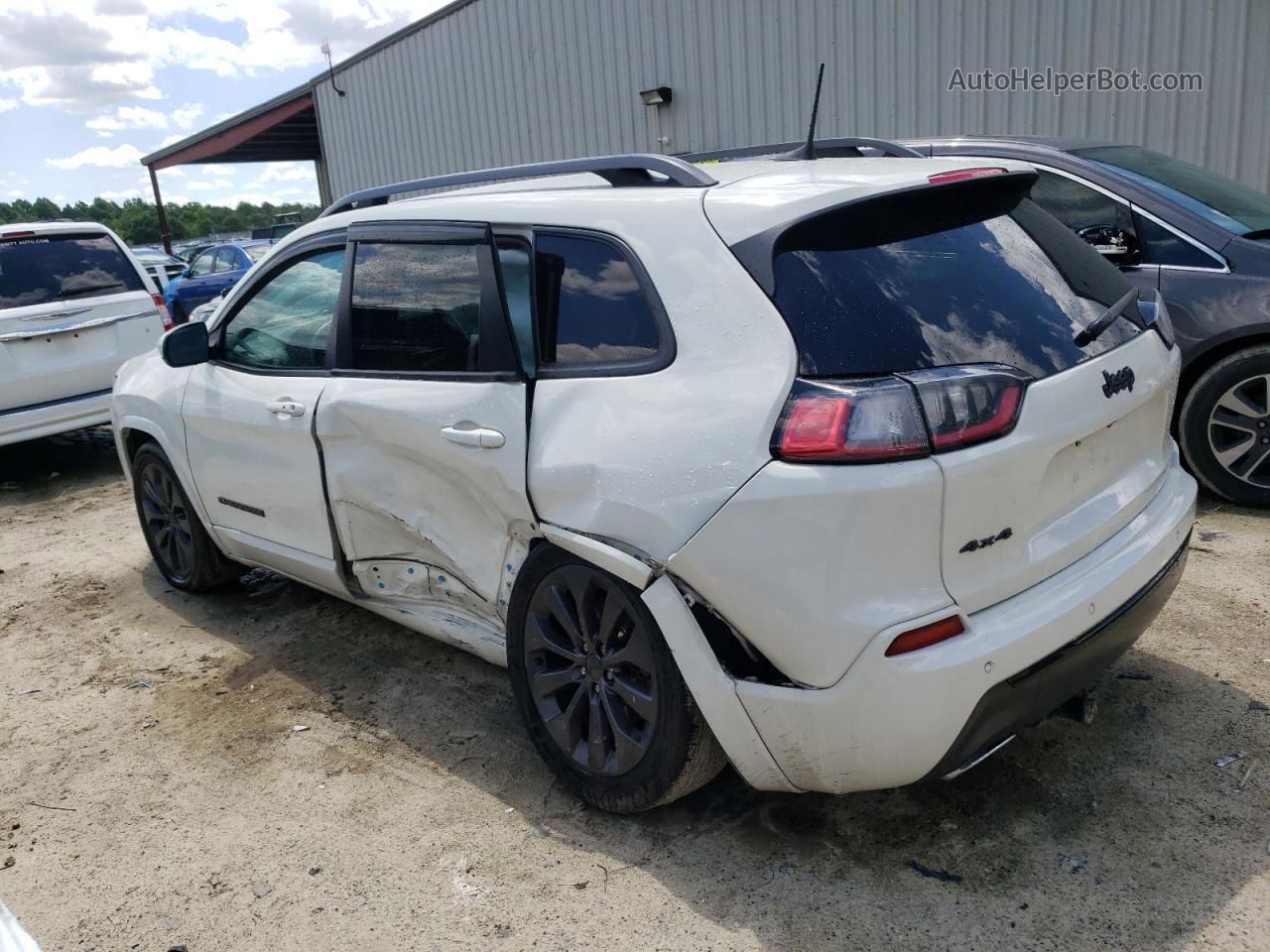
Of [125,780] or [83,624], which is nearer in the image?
[125,780]

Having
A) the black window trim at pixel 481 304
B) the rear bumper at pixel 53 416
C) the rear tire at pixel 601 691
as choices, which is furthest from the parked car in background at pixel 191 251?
the rear tire at pixel 601 691

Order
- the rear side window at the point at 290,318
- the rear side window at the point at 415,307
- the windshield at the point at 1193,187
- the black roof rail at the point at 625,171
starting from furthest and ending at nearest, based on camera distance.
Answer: the windshield at the point at 1193,187, the rear side window at the point at 290,318, the rear side window at the point at 415,307, the black roof rail at the point at 625,171

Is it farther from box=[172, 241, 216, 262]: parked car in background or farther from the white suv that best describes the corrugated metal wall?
the white suv

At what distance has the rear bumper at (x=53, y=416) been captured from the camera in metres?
7.24

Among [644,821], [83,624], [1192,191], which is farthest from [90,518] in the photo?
[1192,191]

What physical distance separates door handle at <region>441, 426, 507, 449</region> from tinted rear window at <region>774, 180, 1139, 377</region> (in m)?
0.93

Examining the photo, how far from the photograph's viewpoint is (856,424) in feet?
7.47

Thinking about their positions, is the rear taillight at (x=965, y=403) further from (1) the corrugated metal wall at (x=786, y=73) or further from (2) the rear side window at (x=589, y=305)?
(1) the corrugated metal wall at (x=786, y=73)

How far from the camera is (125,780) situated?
11.1ft

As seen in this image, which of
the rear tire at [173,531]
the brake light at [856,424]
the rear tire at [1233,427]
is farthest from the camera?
the rear tire at [1233,427]

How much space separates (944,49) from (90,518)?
7.63m

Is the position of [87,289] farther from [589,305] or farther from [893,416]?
[893,416]

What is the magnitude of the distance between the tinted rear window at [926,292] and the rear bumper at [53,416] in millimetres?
6580

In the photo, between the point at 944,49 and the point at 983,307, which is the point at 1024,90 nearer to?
the point at 944,49
